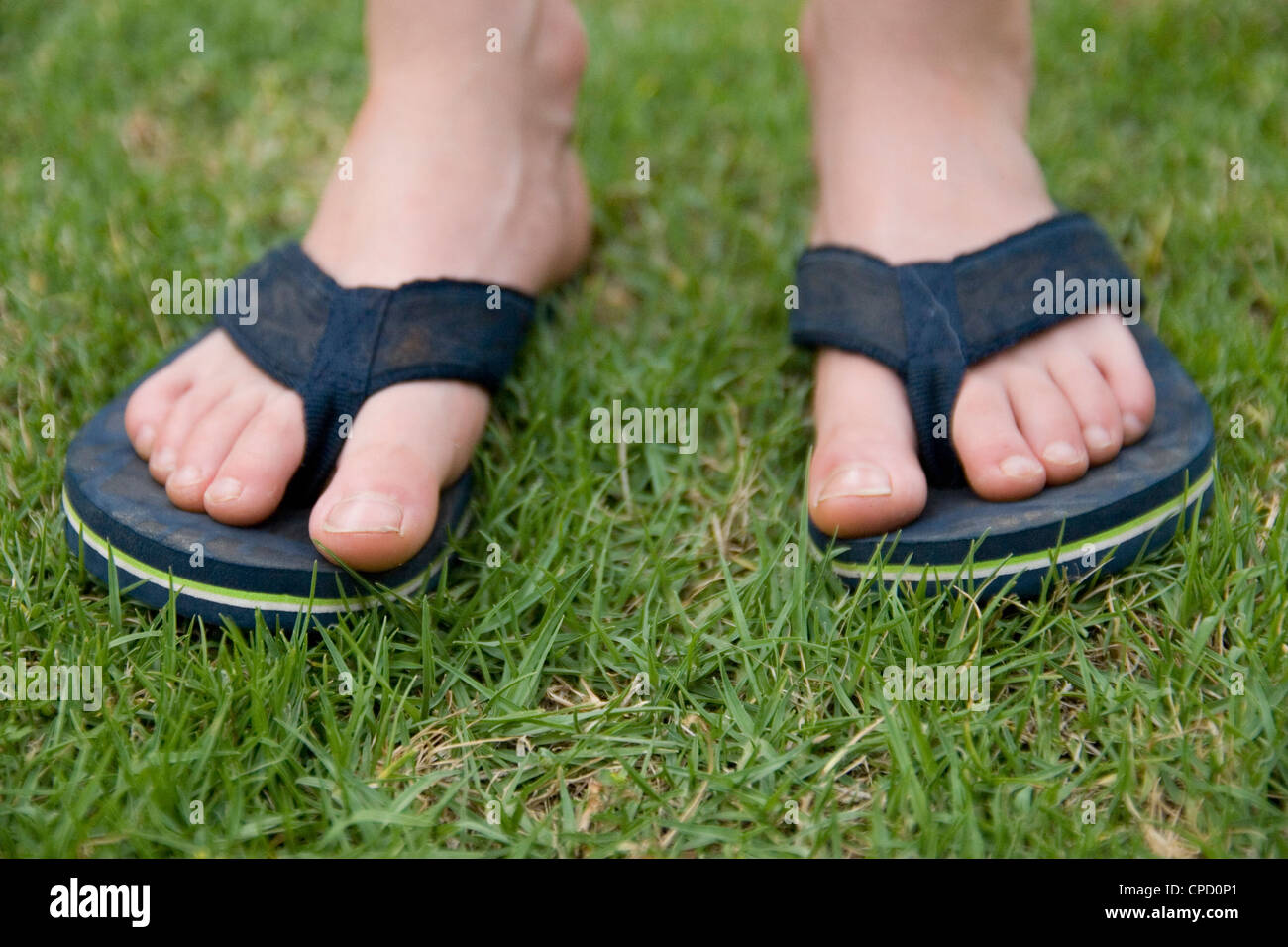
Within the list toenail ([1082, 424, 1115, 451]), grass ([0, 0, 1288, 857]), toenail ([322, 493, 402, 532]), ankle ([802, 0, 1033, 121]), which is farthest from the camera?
ankle ([802, 0, 1033, 121])

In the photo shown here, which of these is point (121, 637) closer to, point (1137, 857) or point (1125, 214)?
point (1137, 857)

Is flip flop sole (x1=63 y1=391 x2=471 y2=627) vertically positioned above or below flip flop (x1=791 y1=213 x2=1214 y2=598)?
below

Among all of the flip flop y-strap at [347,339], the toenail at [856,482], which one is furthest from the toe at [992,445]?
the flip flop y-strap at [347,339]

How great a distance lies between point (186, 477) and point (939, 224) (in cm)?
101

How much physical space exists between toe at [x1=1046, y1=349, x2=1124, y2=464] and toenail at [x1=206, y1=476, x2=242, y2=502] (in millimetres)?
1012

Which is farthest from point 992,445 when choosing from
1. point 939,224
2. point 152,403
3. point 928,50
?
point 152,403

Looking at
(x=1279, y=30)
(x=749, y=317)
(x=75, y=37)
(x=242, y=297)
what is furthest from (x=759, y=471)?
(x=75, y=37)

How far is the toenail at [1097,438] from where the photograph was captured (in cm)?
122

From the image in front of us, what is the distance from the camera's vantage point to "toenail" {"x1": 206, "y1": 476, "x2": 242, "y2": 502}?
3.81ft

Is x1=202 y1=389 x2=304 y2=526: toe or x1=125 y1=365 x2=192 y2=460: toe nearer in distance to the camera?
x1=202 y1=389 x2=304 y2=526: toe

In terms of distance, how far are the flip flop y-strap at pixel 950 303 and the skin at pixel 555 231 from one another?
3 cm

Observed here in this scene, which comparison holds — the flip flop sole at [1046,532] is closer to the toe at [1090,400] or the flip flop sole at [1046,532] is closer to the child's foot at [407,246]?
the toe at [1090,400]

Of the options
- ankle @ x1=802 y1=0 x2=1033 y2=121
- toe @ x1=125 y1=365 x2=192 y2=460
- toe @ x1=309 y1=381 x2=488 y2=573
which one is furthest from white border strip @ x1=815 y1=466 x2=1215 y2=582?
toe @ x1=125 y1=365 x2=192 y2=460

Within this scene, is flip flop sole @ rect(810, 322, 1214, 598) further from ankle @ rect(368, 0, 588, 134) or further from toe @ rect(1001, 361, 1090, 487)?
ankle @ rect(368, 0, 588, 134)
